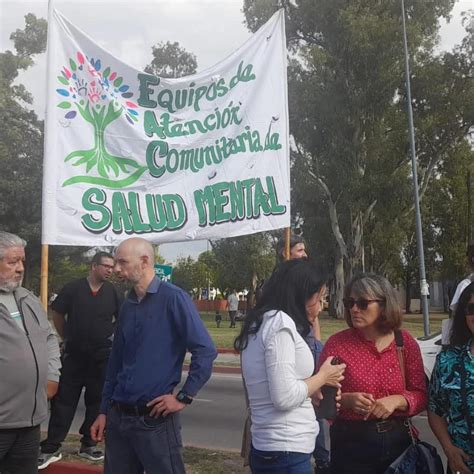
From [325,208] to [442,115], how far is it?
7.49 metres

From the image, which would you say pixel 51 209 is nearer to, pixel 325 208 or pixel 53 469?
pixel 53 469

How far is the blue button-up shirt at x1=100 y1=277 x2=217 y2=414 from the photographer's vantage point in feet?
11.4

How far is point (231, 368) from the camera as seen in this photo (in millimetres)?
14102

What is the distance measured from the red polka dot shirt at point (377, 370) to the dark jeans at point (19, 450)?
1611 millimetres

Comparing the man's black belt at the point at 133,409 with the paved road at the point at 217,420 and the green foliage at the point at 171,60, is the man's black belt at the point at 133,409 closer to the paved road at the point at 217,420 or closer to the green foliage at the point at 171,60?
the paved road at the point at 217,420

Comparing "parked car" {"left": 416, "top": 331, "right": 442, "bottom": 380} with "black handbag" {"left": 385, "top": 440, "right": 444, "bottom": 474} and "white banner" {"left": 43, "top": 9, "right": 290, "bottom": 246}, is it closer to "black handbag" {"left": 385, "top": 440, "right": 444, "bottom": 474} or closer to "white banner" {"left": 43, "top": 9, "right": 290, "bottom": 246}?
"white banner" {"left": 43, "top": 9, "right": 290, "bottom": 246}

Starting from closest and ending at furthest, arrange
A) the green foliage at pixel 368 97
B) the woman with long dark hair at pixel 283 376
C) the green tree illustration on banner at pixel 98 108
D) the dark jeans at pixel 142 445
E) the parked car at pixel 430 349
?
the woman with long dark hair at pixel 283 376, the dark jeans at pixel 142 445, the green tree illustration on banner at pixel 98 108, the parked car at pixel 430 349, the green foliage at pixel 368 97

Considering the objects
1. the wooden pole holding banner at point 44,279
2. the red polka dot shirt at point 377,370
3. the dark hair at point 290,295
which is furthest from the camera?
the wooden pole holding banner at point 44,279

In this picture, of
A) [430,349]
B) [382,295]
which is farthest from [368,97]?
[382,295]

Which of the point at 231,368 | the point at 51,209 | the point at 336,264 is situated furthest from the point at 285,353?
the point at 336,264

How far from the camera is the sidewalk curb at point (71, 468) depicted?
5.23 metres

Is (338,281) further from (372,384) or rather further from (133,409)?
(372,384)

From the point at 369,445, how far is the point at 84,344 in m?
2.97

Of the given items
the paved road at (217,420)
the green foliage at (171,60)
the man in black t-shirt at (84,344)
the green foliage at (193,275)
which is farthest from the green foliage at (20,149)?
the green foliage at (193,275)
